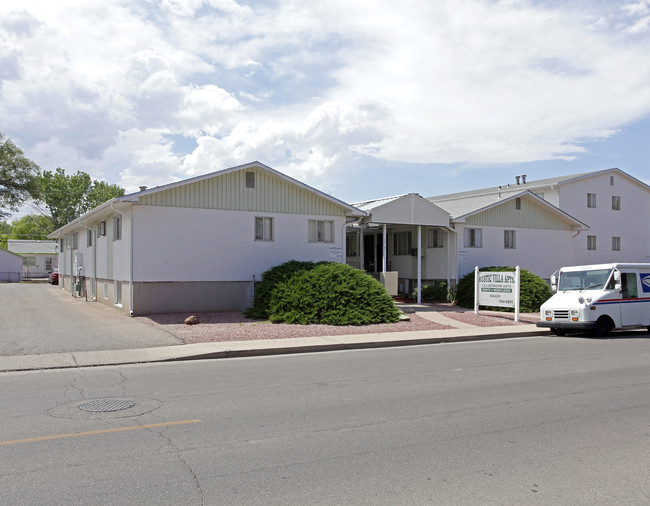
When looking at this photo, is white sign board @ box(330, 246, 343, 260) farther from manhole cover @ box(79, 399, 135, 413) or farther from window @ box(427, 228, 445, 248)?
manhole cover @ box(79, 399, 135, 413)

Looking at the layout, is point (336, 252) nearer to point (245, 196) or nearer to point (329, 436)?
point (245, 196)

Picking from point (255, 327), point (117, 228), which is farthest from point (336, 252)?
point (117, 228)

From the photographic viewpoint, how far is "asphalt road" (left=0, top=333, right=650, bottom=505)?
4.80 m

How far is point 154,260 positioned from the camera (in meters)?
19.8

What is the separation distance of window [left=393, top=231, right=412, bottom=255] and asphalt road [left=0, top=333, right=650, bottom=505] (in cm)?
1885

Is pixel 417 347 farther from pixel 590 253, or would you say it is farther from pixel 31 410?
pixel 590 253

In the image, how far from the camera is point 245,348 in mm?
12961

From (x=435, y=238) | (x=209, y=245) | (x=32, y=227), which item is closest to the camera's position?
(x=209, y=245)

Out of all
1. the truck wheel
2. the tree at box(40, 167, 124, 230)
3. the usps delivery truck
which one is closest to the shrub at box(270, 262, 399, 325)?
the usps delivery truck

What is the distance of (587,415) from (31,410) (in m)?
6.88

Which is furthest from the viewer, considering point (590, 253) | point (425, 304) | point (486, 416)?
point (590, 253)

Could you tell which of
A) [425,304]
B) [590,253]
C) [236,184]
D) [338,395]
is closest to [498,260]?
[425,304]

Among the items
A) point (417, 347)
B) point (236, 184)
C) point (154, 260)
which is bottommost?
point (417, 347)

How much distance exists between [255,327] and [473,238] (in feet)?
47.5
